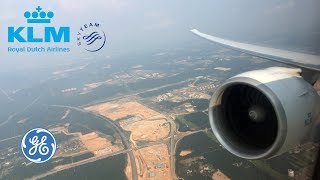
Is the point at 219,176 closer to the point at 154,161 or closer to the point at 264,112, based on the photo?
the point at 154,161

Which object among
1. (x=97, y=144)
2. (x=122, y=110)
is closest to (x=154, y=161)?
(x=97, y=144)

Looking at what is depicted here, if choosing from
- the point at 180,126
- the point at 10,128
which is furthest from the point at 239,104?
the point at 10,128

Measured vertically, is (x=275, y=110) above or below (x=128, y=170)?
above

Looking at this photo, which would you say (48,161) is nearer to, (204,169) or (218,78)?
(204,169)

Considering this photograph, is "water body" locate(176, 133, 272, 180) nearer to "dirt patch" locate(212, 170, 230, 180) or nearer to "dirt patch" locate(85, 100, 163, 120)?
"dirt patch" locate(212, 170, 230, 180)

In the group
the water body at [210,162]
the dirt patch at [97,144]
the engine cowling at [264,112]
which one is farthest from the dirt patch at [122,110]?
the engine cowling at [264,112]
